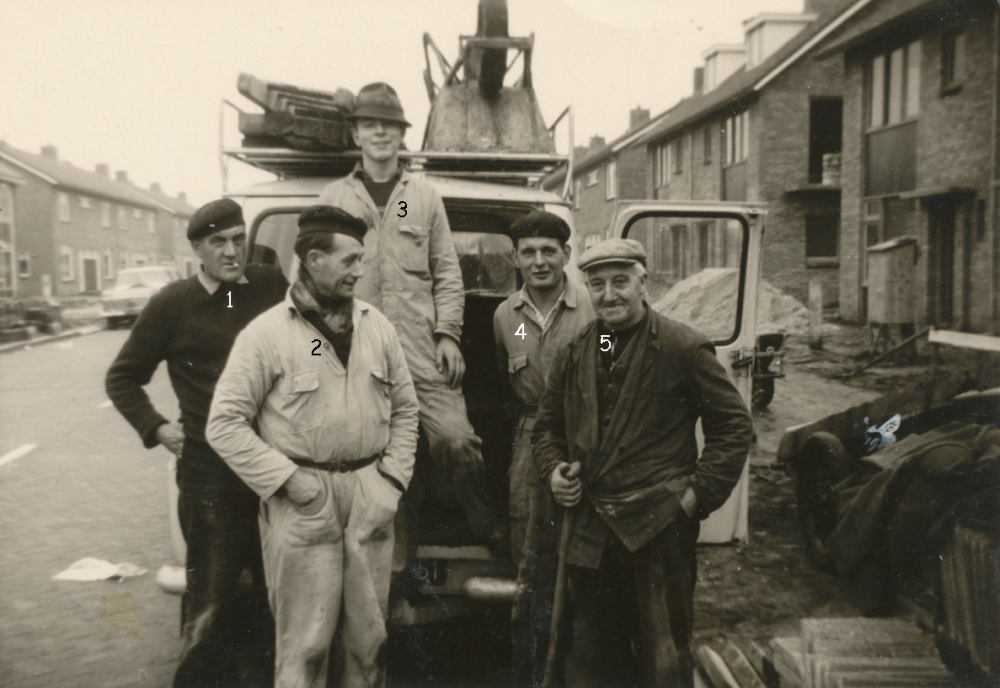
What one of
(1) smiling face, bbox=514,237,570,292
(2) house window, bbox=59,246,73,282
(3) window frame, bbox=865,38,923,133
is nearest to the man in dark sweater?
(1) smiling face, bbox=514,237,570,292

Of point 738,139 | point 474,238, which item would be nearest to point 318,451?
point 474,238

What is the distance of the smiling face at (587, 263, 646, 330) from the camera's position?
281cm

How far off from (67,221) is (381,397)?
5326mm

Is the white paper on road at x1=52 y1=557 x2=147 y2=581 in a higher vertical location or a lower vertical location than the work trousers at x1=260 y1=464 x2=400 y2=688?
lower

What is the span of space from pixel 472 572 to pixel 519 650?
0.41m

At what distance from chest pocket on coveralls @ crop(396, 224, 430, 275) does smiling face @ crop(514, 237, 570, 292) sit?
1.49ft

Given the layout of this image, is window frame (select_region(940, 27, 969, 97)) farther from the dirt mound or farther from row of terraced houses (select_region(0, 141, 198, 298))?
row of terraced houses (select_region(0, 141, 198, 298))

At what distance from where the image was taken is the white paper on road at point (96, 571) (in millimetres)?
4734

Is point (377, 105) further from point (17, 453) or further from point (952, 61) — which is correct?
point (952, 61)

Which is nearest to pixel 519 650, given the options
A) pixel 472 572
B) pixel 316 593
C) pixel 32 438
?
pixel 472 572

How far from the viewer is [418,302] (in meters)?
3.41

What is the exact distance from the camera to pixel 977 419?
438 cm

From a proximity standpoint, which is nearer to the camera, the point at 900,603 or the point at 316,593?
the point at 316,593

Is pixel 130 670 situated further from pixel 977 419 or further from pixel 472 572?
pixel 977 419
